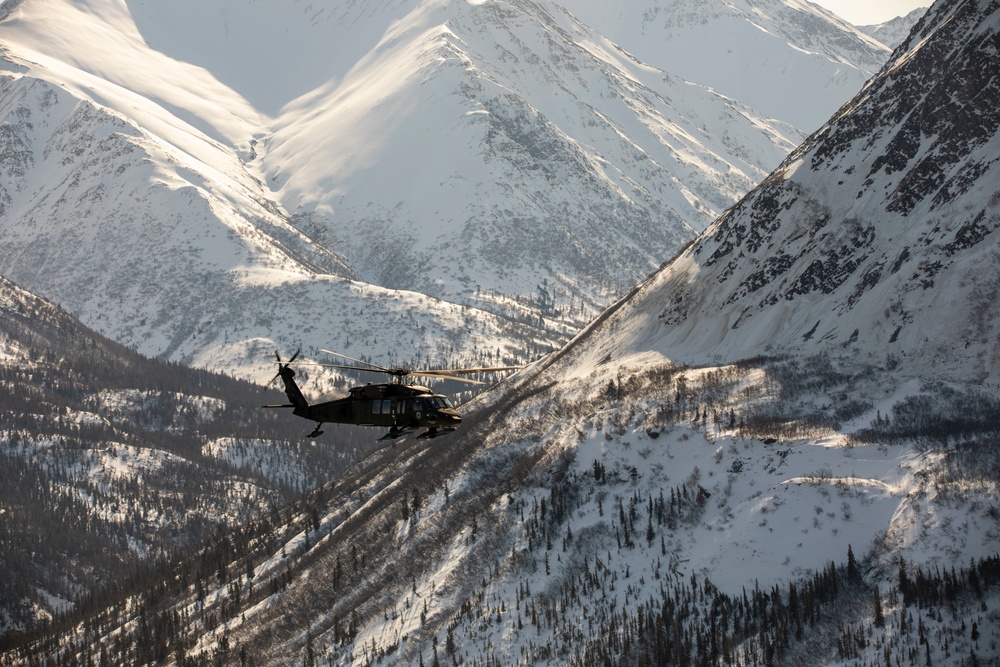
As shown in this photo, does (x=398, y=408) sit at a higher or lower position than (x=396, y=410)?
higher

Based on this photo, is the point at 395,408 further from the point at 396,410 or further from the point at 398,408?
the point at 398,408

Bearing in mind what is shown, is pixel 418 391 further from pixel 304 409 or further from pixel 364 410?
pixel 304 409

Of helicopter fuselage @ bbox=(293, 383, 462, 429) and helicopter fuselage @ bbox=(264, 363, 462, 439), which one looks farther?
helicopter fuselage @ bbox=(293, 383, 462, 429)

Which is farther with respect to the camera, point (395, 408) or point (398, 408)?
point (395, 408)

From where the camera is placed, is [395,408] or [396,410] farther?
[395,408]

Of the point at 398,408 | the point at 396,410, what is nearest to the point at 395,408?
the point at 396,410

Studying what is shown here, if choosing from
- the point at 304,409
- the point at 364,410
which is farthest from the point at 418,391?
the point at 304,409

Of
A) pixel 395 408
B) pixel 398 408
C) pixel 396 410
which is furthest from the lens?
pixel 395 408

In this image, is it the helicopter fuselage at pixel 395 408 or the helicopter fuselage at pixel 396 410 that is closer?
the helicopter fuselage at pixel 396 410

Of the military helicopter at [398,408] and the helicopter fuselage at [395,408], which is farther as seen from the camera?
Result: the helicopter fuselage at [395,408]

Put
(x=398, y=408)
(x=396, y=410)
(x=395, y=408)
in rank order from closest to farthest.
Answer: (x=398, y=408)
(x=396, y=410)
(x=395, y=408)

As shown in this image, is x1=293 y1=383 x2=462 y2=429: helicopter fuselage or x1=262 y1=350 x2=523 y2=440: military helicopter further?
x1=293 y1=383 x2=462 y2=429: helicopter fuselage

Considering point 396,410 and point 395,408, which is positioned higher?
point 395,408
